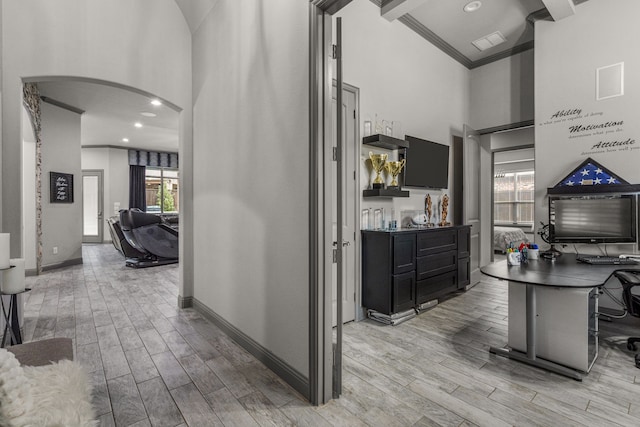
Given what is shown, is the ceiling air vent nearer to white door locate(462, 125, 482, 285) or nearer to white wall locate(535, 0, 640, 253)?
white wall locate(535, 0, 640, 253)

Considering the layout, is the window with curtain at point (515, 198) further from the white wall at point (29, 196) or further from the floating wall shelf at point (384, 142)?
the white wall at point (29, 196)

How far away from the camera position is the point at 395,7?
335 centimetres

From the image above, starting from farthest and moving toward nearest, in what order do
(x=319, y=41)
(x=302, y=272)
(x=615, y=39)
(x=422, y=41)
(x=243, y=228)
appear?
1. (x=422, y=41)
2. (x=615, y=39)
3. (x=243, y=228)
4. (x=302, y=272)
5. (x=319, y=41)

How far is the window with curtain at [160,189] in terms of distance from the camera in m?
10.5

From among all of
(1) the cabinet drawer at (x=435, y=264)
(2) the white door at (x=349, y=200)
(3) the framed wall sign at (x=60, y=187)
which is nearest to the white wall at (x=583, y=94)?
Answer: (1) the cabinet drawer at (x=435, y=264)

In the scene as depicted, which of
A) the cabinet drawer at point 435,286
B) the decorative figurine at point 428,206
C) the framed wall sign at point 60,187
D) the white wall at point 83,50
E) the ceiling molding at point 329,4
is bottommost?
the cabinet drawer at point 435,286

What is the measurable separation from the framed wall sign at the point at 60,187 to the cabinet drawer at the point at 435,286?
665 cm

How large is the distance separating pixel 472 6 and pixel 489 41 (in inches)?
37.6

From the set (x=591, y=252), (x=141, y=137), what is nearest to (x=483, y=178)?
(x=591, y=252)

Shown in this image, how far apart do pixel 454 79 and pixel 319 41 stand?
372 centimetres

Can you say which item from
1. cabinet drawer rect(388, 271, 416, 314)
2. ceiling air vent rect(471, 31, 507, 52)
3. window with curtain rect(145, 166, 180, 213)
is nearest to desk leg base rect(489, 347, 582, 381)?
cabinet drawer rect(388, 271, 416, 314)

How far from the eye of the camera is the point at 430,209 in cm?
426

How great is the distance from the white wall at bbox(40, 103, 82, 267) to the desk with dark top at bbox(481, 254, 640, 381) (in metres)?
7.15

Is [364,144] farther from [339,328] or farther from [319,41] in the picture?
[339,328]
